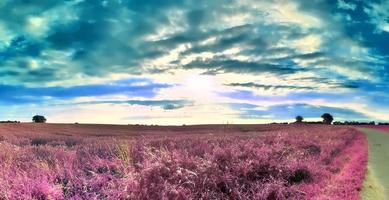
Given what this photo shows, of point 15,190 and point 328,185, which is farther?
point 328,185

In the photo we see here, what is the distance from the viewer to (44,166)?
16.3 metres

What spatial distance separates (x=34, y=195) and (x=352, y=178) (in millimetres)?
9273

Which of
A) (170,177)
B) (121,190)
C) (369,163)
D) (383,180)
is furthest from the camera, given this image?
(369,163)

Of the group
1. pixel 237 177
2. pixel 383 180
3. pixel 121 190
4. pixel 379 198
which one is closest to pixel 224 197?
pixel 237 177

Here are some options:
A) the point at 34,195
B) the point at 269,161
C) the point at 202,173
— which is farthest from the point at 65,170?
A: the point at 269,161

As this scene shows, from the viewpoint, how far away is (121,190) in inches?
470

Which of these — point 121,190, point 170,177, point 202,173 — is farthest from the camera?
point 202,173

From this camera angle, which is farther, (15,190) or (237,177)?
(237,177)

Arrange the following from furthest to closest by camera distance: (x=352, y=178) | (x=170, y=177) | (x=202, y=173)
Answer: (x=352, y=178) < (x=202, y=173) < (x=170, y=177)

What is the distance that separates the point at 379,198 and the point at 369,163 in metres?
8.77

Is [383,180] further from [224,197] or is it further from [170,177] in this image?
[170,177]

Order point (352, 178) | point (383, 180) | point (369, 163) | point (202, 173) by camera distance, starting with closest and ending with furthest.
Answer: point (202, 173) < point (352, 178) < point (383, 180) < point (369, 163)

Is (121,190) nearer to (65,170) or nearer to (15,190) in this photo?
(15,190)

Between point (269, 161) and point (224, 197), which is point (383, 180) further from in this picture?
point (224, 197)
